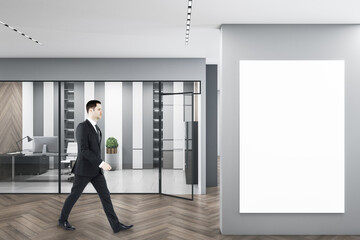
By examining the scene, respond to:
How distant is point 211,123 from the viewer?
607 centimetres

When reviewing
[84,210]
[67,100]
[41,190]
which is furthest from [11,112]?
[84,210]

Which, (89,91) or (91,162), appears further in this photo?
(89,91)

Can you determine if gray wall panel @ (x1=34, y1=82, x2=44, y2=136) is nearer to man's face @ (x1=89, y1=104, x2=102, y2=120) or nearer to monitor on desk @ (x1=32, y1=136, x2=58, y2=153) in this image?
monitor on desk @ (x1=32, y1=136, x2=58, y2=153)

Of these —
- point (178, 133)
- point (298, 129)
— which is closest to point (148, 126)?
point (178, 133)

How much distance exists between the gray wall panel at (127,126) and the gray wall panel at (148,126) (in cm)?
25

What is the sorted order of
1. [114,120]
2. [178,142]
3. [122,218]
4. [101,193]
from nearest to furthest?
[101,193]
[122,218]
[178,142]
[114,120]

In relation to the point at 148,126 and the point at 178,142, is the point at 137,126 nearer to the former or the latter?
the point at 148,126

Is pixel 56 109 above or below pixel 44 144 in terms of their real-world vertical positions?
above

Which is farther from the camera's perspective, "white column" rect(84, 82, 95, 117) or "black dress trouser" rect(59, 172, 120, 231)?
"white column" rect(84, 82, 95, 117)

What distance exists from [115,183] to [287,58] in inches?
144

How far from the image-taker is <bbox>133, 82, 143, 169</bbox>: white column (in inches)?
211

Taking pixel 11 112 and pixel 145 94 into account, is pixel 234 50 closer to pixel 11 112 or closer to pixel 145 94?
pixel 145 94

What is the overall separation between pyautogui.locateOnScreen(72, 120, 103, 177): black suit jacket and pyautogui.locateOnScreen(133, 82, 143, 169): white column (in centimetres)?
178

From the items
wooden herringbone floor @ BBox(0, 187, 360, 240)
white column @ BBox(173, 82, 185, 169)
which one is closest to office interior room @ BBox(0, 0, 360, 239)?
wooden herringbone floor @ BBox(0, 187, 360, 240)
